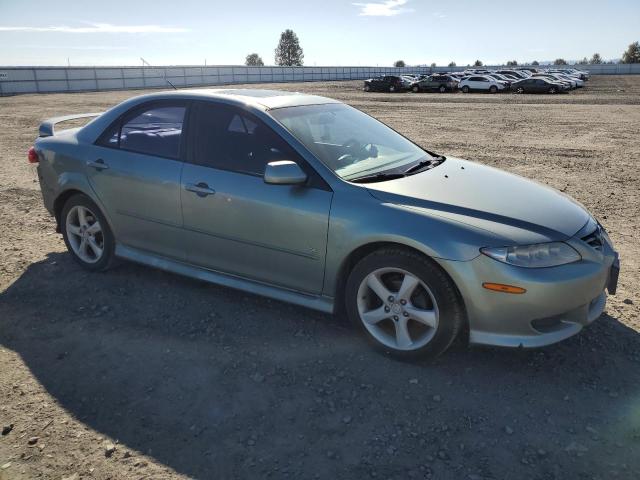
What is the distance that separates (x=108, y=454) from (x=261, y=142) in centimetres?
221

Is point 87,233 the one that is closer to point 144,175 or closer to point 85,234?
point 85,234

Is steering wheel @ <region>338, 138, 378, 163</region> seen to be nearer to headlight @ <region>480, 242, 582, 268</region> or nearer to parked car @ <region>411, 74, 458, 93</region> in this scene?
headlight @ <region>480, 242, 582, 268</region>

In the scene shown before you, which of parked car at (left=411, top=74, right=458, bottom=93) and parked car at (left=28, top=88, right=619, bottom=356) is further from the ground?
parked car at (left=28, top=88, right=619, bottom=356)

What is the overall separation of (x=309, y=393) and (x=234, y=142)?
1.90 m

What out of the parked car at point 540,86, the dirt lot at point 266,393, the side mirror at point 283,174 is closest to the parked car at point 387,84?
the parked car at point 540,86

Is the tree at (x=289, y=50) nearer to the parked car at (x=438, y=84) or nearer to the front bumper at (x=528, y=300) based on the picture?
the parked car at (x=438, y=84)

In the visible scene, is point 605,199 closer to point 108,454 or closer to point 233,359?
point 233,359

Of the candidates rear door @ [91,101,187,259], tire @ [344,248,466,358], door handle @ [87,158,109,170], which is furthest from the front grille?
door handle @ [87,158,109,170]

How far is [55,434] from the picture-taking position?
9.26ft

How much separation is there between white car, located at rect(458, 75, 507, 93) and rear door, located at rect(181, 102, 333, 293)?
37.4 meters

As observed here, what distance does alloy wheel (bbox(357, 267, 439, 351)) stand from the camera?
3277 millimetres

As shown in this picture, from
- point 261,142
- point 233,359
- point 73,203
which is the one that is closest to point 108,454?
point 233,359

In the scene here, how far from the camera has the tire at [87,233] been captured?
4.71 meters

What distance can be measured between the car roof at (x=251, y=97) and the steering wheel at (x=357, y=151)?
0.54 metres
